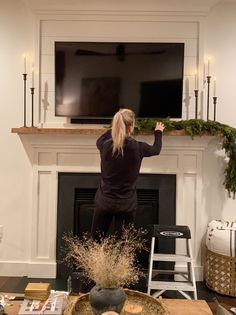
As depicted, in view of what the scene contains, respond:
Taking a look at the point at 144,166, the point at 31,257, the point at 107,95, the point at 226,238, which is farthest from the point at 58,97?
the point at 226,238

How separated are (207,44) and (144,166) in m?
1.30

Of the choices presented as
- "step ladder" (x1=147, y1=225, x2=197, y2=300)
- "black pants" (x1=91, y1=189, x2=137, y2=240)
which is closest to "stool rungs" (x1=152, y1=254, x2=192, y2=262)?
"step ladder" (x1=147, y1=225, x2=197, y2=300)

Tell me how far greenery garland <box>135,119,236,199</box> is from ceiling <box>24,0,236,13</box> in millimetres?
1047

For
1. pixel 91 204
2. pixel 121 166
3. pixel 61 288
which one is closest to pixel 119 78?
pixel 121 166

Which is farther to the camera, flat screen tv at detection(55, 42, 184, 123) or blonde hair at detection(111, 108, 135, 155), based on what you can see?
flat screen tv at detection(55, 42, 184, 123)

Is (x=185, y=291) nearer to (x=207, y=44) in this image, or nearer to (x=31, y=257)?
(x=31, y=257)

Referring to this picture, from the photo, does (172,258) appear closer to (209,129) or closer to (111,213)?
(111,213)

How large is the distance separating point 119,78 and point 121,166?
1060 mm

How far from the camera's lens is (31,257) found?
11.5ft

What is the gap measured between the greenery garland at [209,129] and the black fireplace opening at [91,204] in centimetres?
49

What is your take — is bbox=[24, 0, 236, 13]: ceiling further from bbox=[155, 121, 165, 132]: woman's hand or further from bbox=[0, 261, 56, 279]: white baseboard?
bbox=[0, 261, 56, 279]: white baseboard

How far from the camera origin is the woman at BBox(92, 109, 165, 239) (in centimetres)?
267

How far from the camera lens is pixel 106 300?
1.76 m

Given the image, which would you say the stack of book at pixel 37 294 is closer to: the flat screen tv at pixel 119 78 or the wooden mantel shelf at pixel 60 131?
the wooden mantel shelf at pixel 60 131
